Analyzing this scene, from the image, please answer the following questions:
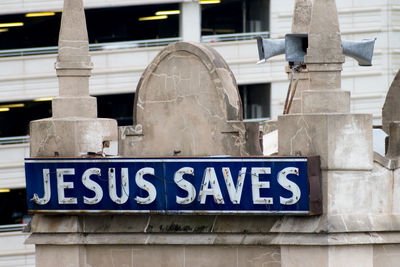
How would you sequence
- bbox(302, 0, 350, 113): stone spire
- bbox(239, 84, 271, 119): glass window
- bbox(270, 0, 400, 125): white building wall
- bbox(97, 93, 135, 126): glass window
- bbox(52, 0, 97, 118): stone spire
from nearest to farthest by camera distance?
bbox(302, 0, 350, 113): stone spire → bbox(52, 0, 97, 118): stone spire → bbox(270, 0, 400, 125): white building wall → bbox(97, 93, 135, 126): glass window → bbox(239, 84, 271, 119): glass window

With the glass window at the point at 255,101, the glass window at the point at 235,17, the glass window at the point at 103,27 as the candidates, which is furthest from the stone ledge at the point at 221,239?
the glass window at the point at 235,17

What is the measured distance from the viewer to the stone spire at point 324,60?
27656 millimetres

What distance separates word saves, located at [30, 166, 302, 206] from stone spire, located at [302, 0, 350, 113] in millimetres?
1401

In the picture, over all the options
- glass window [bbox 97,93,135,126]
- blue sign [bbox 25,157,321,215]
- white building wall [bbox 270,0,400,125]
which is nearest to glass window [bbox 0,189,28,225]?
glass window [bbox 97,93,135,126]

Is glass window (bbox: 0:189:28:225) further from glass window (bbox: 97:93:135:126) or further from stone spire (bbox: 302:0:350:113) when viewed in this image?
stone spire (bbox: 302:0:350:113)

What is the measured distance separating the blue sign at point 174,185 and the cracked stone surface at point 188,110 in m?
0.75

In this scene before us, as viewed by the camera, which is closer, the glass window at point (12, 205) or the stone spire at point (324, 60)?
the stone spire at point (324, 60)

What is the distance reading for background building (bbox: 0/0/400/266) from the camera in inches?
2493

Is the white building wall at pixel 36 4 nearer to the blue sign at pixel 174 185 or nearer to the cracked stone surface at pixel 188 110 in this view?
the blue sign at pixel 174 185

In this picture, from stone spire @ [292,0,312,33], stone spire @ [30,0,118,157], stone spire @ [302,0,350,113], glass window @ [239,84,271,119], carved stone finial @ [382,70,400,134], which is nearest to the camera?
stone spire @ [302,0,350,113]

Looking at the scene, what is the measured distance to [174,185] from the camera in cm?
2875

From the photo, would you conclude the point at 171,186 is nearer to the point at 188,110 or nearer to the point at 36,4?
the point at 188,110

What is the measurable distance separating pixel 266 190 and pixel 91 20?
38.7m

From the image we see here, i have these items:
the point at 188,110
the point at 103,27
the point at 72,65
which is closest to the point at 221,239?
the point at 188,110
